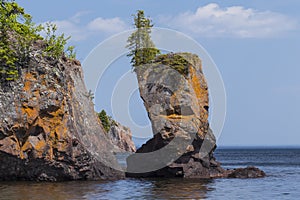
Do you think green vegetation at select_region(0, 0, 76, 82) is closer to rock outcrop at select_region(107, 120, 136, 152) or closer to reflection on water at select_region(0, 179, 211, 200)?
reflection on water at select_region(0, 179, 211, 200)

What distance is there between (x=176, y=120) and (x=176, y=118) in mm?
265

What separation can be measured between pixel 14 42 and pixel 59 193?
14.2m

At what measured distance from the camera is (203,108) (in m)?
47.4

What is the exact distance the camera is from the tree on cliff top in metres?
48.8

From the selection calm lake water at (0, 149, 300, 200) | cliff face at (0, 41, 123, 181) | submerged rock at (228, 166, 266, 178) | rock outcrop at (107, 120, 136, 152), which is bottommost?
calm lake water at (0, 149, 300, 200)

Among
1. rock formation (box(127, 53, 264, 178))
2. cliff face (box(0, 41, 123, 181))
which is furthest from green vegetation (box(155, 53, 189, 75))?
cliff face (box(0, 41, 123, 181))

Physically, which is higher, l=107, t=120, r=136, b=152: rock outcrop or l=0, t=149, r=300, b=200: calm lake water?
l=107, t=120, r=136, b=152: rock outcrop

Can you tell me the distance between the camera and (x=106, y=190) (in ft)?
112

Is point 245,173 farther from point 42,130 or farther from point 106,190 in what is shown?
point 42,130

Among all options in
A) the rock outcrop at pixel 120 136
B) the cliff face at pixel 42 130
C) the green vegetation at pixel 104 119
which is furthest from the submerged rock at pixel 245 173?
the rock outcrop at pixel 120 136

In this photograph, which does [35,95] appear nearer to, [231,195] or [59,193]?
[59,193]

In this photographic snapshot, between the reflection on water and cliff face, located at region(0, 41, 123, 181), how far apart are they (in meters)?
1.89

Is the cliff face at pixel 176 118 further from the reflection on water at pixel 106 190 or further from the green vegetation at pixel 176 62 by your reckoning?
the reflection on water at pixel 106 190

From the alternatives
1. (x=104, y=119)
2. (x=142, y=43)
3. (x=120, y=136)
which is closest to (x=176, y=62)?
(x=142, y=43)
